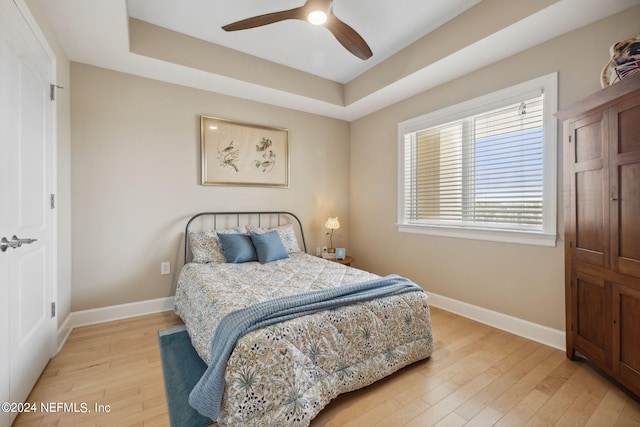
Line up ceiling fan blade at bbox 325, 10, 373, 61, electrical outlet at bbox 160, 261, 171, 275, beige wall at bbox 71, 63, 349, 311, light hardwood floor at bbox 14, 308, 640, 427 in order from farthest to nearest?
1. electrical outlet at bbox 160, 261, 171, 275
2. beige wall at bbox 71, 63, 349, 311
3. ceiling fan blade at bbox 325, 10, 373, 61
4. light hardwood floor at bbox 14, 308, 640, 427

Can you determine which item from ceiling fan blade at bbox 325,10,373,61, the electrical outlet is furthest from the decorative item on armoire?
the electrical outlet

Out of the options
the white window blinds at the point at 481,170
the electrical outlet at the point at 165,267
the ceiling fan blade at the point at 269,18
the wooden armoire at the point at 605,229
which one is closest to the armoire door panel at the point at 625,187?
the wooden armoire at the point at 605,229

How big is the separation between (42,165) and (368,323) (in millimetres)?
2405

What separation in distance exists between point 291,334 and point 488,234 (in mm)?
2158

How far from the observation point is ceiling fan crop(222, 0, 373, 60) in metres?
1.81

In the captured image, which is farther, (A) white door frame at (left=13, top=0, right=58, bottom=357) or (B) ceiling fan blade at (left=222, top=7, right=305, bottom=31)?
(A) white door frame at (left=13, top=0, right=58, bottom=357)

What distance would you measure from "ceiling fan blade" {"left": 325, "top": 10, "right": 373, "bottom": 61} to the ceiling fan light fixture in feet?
0.14

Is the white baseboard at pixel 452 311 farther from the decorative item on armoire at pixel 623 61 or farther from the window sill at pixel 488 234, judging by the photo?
the decorative item on armoire at pixel 623 61

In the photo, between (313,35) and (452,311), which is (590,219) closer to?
(452,311)

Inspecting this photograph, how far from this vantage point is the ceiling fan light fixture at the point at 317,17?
184 centimetres

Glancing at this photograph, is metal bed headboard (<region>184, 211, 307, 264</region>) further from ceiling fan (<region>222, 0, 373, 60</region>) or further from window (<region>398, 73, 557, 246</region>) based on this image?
ceiling fan (<region>222, 0, 373, 60</region>)

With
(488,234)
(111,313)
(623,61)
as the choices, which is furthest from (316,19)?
(111,313)

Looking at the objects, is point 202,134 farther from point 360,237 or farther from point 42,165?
point 360,237

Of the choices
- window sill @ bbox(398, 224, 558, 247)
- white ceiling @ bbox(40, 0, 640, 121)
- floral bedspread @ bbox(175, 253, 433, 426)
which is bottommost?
floral bedspread @ bbox(175, 253, 433, 426)
